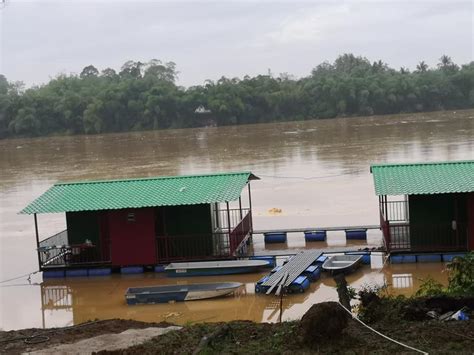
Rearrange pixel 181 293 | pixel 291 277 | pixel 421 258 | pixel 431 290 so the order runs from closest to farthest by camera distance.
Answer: pixel 431 290 → pixel 181 293 → pixel 291 277 → pixel 421 258

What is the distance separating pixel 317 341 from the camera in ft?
29.7

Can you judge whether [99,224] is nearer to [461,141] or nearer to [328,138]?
[461,141]

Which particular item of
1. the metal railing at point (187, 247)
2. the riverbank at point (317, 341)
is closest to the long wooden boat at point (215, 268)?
the metal railing at point (187, 247)

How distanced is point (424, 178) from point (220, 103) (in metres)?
82.7

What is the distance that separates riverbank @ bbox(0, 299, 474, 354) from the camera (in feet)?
29.2

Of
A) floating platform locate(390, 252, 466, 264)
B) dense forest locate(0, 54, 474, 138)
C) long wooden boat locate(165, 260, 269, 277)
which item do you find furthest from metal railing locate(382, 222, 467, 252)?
dense forest locate(0, 54, 474, 138)

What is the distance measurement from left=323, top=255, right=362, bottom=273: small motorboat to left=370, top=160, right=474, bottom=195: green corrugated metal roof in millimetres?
1774

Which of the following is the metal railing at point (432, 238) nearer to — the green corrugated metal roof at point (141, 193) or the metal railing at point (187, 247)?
the green corrugated metal roof at point (141, 193)

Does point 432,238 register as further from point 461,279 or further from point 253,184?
point 253,184

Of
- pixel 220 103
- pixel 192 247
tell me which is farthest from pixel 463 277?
pixel 220 103

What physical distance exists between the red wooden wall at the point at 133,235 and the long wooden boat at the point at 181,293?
3.05 metres

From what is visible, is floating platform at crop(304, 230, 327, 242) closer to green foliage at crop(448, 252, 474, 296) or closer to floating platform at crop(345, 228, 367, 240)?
floating platform at crop(345, 228, 367, 240)

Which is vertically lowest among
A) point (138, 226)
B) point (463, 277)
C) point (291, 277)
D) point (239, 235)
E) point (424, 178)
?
point (291, 277)

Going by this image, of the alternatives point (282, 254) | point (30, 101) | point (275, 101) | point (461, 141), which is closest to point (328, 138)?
point (461, 141)
